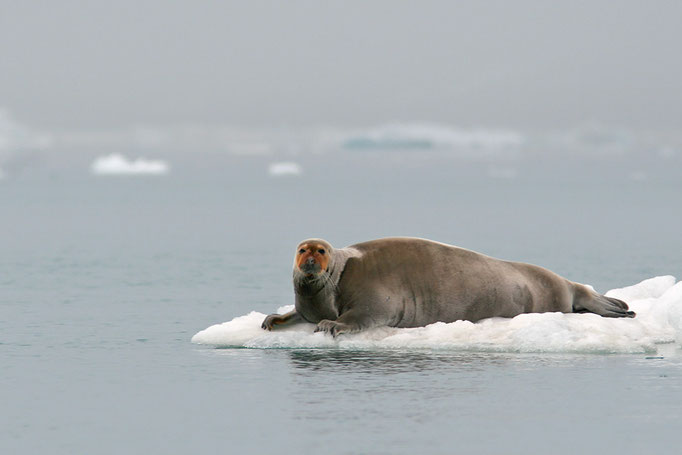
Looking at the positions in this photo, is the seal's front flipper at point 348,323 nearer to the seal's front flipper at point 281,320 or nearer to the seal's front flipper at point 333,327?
the seal's front flipper at point 333,327

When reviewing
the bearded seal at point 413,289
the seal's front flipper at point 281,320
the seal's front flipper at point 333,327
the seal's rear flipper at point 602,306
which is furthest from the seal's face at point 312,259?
the seal's rear flipper at point 602,306

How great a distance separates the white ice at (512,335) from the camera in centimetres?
1573

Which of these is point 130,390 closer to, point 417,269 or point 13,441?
point 13,441

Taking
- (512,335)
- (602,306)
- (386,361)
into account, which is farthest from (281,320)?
(602,306)

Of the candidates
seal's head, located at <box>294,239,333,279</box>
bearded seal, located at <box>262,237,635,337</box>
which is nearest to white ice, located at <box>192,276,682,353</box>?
bearded seal, located at <box>262,237,635,337</box>

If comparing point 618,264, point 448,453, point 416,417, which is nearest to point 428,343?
point 416,417

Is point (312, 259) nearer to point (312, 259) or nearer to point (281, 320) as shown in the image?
point (312, 259)

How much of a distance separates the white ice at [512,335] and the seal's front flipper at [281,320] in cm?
10

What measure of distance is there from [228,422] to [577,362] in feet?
16.4

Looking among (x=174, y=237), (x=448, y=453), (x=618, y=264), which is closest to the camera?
(x=448, y=453)

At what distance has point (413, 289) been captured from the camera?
17047 millimetres

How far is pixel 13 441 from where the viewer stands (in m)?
11.4

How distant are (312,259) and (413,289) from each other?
1.68 meters

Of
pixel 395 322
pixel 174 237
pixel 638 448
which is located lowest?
pixel 638 448
